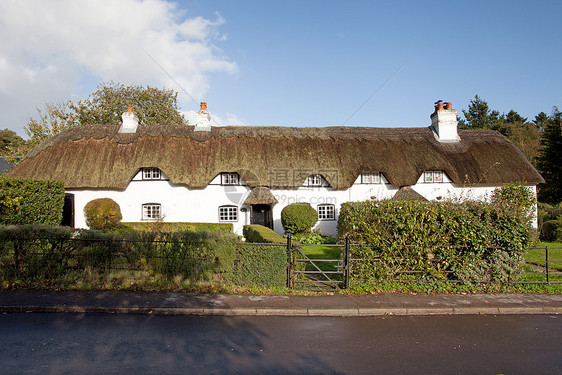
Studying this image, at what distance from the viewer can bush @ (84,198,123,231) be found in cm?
1802

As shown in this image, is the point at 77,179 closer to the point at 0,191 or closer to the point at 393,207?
the point at 0,191

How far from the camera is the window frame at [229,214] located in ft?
65.1

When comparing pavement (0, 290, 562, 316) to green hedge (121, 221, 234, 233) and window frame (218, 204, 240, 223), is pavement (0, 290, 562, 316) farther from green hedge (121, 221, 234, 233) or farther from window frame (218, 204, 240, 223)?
window frame (218, 204, 240, 223)

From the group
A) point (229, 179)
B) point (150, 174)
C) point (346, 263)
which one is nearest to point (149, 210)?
point (150, 174)

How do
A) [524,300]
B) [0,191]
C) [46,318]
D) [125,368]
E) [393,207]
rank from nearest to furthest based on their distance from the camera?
1. [125,368]
2. [46,318]
3. [524,300]
4. [393,207]
5. [0,191]

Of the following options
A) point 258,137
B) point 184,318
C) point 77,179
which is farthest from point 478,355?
point 77,179

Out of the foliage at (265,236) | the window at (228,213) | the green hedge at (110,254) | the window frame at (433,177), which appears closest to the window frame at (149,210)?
the window at (228,213)

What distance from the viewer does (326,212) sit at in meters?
20.3

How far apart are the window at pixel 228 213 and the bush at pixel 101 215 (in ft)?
19.0

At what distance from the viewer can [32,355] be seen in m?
4.82

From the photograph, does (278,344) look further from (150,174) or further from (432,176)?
(432,176)

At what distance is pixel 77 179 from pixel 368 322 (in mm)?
18859

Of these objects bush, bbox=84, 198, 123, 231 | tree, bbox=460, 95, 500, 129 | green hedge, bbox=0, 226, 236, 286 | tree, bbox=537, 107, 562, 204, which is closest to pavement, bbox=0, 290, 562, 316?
green hedge, bbox=0, 226, 236, 286

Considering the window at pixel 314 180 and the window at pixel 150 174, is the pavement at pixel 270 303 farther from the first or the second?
the window at pixel 314 180
